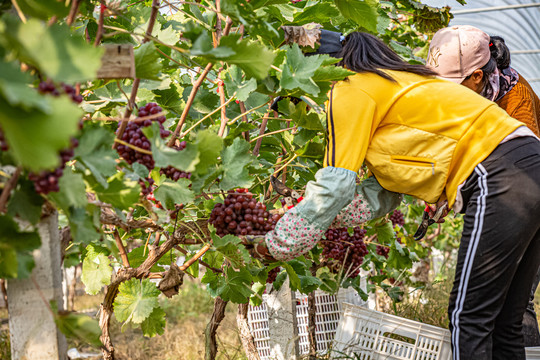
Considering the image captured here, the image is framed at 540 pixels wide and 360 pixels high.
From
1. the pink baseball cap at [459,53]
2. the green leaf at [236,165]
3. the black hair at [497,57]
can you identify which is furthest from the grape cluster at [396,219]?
the green leaf at [236,165]

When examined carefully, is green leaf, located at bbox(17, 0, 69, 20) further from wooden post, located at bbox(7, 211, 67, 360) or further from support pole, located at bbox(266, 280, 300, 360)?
support pole, located at bbox(266, 280, 300, 360)

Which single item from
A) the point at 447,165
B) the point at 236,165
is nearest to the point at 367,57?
the point at 447,165

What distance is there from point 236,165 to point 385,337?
1.18 m

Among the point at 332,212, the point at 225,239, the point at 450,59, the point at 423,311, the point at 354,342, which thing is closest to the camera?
the point at 225,239

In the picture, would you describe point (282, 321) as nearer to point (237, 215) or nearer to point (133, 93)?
point (237, 215)

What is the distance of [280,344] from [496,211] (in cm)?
135

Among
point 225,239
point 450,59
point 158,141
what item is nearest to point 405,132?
point 450,59

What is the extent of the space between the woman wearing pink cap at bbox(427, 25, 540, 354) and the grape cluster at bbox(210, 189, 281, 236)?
859mm

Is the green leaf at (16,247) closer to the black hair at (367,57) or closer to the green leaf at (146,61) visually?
the green leaf at (146,61)

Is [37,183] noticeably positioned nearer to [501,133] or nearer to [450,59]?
[501,133]

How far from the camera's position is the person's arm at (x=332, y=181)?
1466 mm

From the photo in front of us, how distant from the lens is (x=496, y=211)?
61.3 inches

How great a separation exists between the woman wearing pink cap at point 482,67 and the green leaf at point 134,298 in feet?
3.93

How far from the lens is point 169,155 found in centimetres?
98
